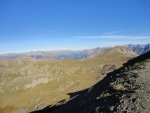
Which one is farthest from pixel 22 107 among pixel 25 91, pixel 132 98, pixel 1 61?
pixel 132 98

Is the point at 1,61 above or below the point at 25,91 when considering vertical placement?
above

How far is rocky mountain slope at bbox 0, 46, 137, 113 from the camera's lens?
11019 cm

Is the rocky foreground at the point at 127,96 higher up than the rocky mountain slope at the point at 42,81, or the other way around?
the rocky foreground at the point at 127,96

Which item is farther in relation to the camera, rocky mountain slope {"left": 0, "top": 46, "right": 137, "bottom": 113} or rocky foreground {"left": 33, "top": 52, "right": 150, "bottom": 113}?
rocky mountain slope {"left": 0, "top": 46, "right": 137, "bottom": 113}

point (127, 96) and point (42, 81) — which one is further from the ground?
point (127, 96)

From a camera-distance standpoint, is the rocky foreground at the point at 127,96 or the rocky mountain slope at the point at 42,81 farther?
the rocky mountain slope at the point at 42,81

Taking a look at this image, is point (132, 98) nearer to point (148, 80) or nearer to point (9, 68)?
point (148, 80)

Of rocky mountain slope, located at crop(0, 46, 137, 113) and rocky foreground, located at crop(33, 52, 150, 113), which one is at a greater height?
rocky foreground, located at crop(33, 52, 150, 113)

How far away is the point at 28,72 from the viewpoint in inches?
5157

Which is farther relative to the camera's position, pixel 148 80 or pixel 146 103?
pixel 148 80

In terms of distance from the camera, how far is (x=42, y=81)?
12938cm

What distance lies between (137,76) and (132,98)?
961 cm

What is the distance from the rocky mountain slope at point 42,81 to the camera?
11019 cm

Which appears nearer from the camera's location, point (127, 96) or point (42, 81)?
point (127, 96)
